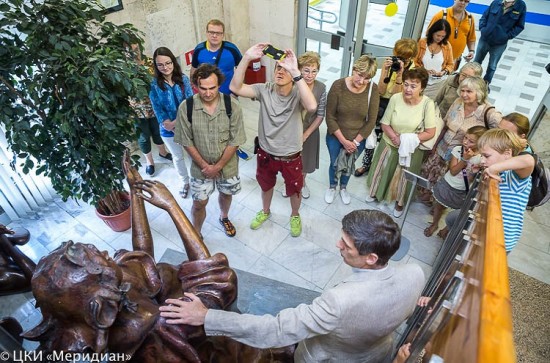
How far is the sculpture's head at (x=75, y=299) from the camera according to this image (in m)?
1.09

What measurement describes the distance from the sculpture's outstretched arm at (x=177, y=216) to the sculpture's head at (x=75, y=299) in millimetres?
464

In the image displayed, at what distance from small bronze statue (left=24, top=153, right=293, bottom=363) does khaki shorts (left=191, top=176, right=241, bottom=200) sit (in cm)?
118

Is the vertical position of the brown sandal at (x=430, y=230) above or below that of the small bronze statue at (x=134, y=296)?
below

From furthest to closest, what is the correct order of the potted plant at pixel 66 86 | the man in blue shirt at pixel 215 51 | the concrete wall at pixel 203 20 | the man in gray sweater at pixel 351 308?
the concrete wall at pixel 203 20 < the man in blue shirt at pixel 215 51 < the potted plant at pixel 66 86 < the man in gray sweater at pixel 351 308

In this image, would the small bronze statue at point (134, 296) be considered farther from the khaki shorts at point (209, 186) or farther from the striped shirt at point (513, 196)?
the striped shirt at point (513, 196)

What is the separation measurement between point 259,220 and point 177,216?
74.3 inches

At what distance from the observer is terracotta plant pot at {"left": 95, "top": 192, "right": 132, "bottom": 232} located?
3.24 metres

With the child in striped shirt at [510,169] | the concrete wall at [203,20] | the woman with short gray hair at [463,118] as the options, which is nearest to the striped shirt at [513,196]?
the child in striped shirt at [510,169]

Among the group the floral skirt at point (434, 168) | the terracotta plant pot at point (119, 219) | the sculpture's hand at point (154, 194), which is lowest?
the terracotta plant pot at point (119, 219)

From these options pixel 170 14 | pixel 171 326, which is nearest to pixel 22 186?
pixel 170 14

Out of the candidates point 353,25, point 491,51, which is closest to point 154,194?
point 353,25

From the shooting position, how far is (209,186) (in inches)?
115

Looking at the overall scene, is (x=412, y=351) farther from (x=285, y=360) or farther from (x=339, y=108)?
(x=339, y=108)

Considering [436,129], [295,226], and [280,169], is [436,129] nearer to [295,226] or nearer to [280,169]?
[280,169]
